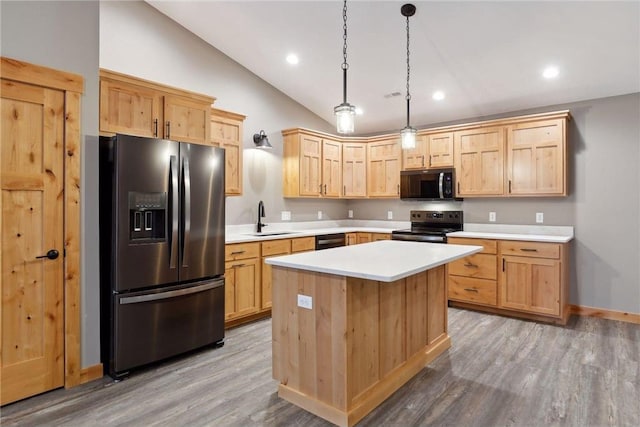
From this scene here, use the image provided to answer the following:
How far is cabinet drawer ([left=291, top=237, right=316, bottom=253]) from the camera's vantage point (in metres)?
4.42

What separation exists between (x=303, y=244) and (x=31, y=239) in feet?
8.98

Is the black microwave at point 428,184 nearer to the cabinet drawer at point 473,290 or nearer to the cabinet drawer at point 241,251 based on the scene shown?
the cabinet drawer at point 473,290

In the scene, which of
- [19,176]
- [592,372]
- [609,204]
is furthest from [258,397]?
[609,204]

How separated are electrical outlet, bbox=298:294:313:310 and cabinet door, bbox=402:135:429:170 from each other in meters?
3.49

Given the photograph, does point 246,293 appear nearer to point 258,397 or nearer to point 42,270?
point 258,397

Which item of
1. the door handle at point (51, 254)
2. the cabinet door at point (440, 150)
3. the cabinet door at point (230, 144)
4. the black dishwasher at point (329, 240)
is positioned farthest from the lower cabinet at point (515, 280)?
the door handle at point (51, 254)

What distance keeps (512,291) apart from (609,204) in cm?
144

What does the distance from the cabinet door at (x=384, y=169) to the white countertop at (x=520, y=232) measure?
47.6 inches

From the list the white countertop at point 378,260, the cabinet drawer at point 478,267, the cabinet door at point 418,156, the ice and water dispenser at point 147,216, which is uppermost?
the cabinet door at point 418,156

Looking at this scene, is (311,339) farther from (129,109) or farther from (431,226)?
(431,226)

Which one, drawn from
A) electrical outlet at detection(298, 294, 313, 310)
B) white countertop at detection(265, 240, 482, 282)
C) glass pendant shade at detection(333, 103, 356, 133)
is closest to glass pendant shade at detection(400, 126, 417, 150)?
glass pendant shade at detection(333, 103, 356, 133)

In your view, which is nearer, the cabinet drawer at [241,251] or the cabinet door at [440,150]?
the cabinet drawer at [241,251]

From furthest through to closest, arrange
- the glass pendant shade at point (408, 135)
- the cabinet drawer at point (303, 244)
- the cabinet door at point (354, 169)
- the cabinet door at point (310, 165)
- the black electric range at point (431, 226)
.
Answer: the cabinet door at point (354, 169) → the cabinet door at point (310, 165) → the black electric range at point (431, 226) → the cabinet drawer at point (303, 244) → the glass pendant shade at point (408, 135)

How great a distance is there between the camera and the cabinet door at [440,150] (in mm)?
4922
